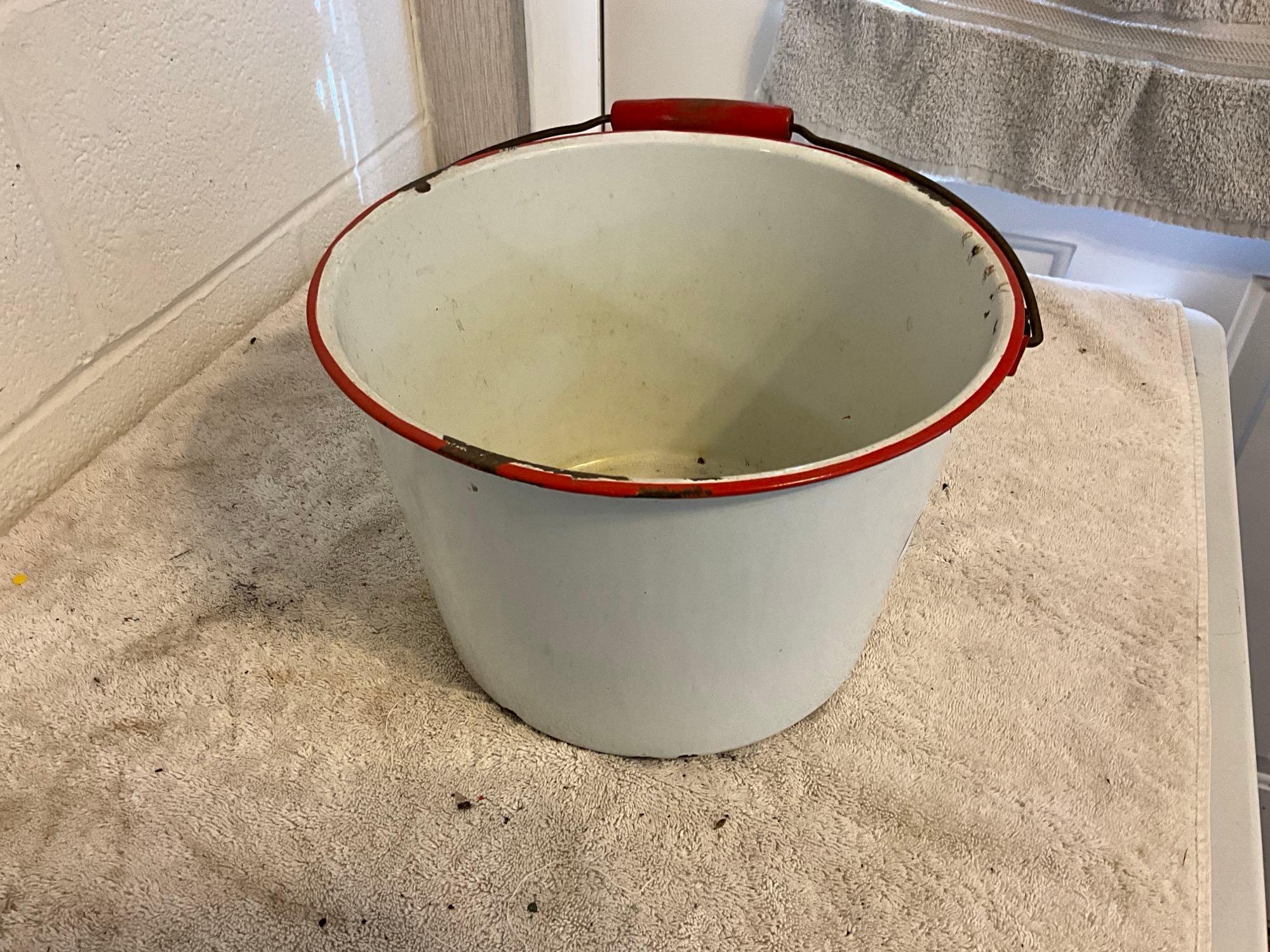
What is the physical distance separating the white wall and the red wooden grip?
360 millimetres

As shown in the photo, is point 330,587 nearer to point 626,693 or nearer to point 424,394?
point 424,394

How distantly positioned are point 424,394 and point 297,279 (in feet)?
1.27

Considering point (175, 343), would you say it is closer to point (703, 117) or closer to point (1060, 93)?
point (703, 117)

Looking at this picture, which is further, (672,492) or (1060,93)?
(1060,93)

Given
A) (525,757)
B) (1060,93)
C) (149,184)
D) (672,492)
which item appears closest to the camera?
(672,492)

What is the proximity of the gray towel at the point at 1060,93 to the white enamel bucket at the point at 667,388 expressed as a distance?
1.10 feet

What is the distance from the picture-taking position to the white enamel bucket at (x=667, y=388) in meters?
0.42

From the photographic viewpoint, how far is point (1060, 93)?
838mm

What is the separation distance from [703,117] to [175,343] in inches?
19.3

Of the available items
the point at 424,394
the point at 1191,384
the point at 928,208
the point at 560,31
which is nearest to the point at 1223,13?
the point at 1191,384

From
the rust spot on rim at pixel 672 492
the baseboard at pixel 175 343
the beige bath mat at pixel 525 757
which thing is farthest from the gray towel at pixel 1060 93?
the rust spot on rim at pixel 672 492

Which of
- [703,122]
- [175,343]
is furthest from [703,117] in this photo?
[175,343]

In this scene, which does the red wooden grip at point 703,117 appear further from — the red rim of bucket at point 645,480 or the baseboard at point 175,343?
the baseboard at point 175,343

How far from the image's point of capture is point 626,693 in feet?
1.65
